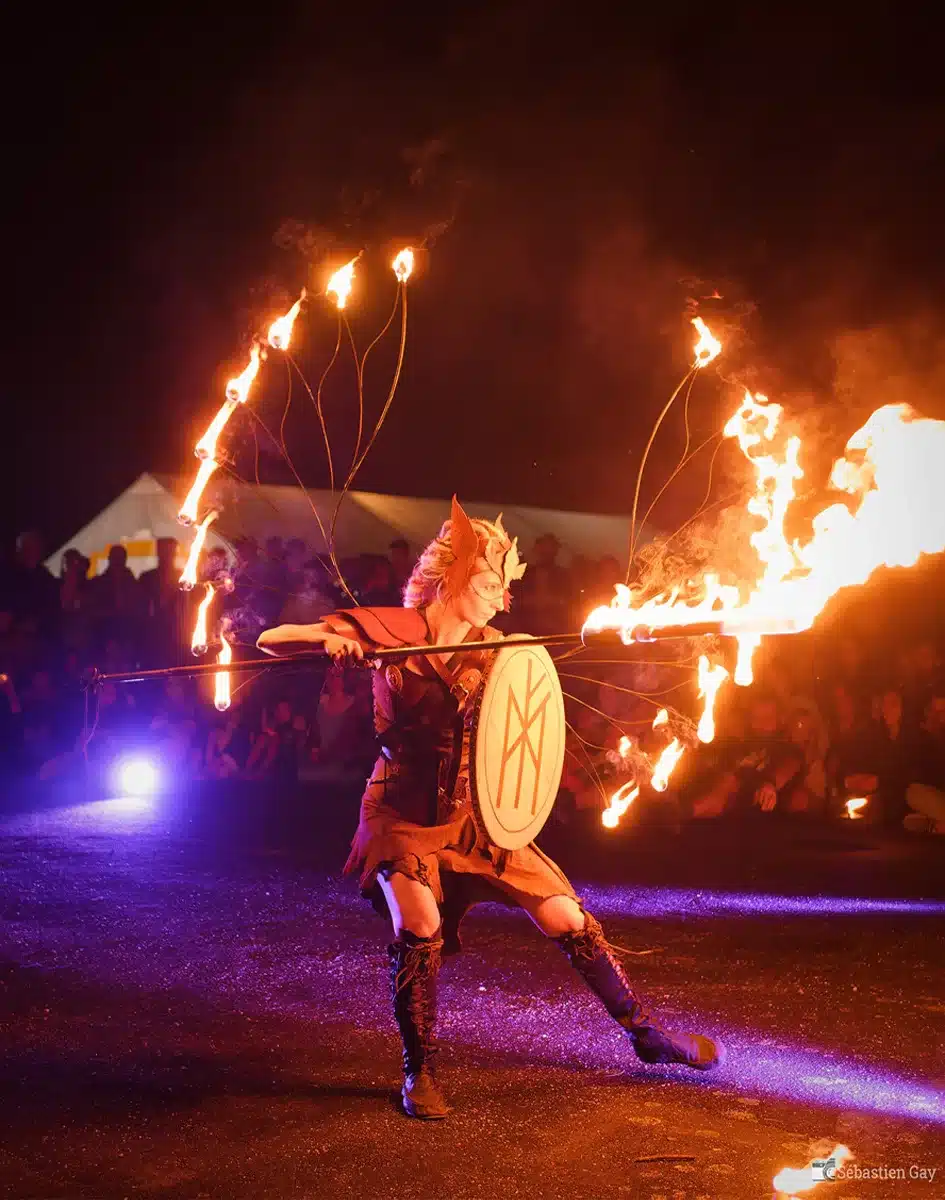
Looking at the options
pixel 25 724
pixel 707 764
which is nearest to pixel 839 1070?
pixel 707 764

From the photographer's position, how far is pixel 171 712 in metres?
10.7

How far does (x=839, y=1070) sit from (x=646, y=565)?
332 centimetres

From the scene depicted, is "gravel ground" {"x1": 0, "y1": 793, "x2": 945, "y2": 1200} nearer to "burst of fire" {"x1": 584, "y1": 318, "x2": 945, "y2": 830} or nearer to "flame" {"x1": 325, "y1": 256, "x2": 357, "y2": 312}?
"burst of fire" {"x1": 584, "y1": 318, "x2": 945, "y2": 830}

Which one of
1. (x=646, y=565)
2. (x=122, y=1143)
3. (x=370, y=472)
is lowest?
(x=122, y=1143)

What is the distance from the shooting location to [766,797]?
33.5 ft

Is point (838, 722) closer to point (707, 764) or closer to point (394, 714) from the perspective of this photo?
point (707, 764)

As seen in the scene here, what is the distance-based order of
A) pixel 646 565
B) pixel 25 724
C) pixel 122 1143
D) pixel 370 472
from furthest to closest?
pixel 370 472, pixel 25 724, pixel 646 565, pixel 122 1143

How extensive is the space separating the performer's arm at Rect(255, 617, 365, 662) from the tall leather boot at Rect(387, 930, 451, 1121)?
996 millimetres

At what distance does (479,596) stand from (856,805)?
6.53 m

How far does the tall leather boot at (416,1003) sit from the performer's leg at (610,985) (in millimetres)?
443

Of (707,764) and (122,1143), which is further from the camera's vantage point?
(707,764)

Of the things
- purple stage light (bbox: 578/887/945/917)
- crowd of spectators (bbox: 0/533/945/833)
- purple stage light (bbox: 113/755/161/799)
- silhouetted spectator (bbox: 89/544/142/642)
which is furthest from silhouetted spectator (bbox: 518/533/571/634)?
purple stage light (bbox: 113/755/161/799)

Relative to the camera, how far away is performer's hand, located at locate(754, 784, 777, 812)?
1019cm

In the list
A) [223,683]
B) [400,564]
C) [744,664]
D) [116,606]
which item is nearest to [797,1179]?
[744,664]
